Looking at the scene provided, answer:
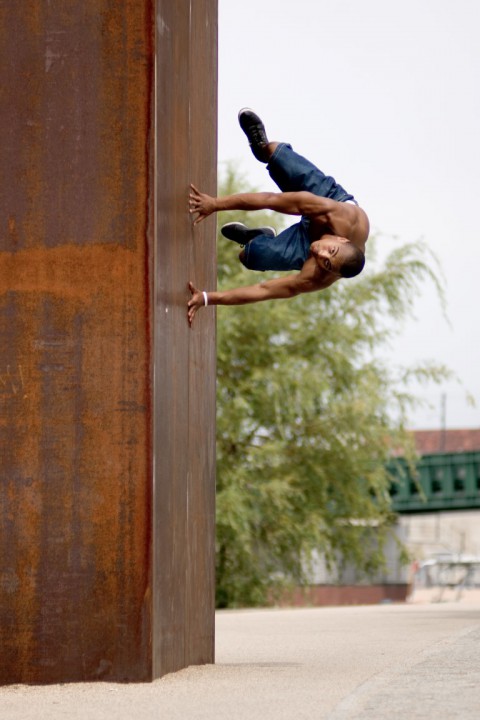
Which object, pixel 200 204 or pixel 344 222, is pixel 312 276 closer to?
pixel 344 222

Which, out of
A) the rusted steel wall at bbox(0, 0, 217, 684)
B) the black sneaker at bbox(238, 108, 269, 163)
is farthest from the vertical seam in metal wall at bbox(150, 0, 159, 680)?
the black sneaker at bbox(238, 108, 269, 163)

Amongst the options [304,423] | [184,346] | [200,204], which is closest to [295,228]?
[200,204]

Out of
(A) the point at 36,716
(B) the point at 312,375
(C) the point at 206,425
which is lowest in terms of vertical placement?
(A) the point at 36,716

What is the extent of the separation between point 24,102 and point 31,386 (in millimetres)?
1586

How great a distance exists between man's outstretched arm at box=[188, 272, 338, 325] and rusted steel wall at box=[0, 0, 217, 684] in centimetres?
46

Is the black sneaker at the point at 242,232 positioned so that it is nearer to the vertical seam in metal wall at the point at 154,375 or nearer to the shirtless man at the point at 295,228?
the shirtless man at the point at 295,228

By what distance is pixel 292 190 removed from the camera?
8477mm

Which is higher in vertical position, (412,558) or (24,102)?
(24,102)

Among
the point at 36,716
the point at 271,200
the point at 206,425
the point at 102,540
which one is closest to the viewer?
the point at 36,716

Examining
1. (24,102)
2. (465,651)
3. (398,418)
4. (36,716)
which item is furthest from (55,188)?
(398,418)

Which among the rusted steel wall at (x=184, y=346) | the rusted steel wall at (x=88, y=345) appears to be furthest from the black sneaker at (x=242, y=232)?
the rusted steel wall at (x=88, y=345)

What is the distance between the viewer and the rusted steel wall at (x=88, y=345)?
287 inches

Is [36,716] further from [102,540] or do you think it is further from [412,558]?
[412,558]

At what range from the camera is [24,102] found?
25.1 feet
